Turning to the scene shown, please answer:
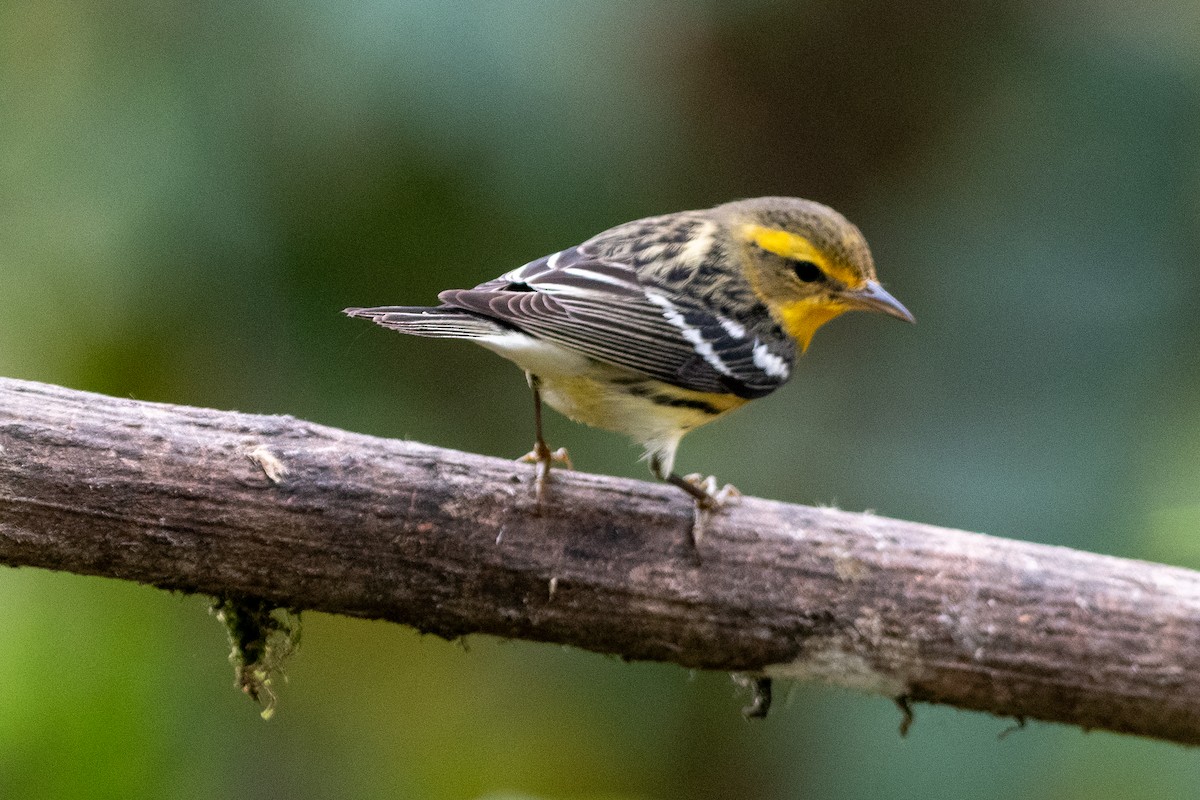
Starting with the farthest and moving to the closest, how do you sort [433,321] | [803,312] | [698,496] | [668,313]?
[803,312] < [668,313] < [698,496] < [433,321]

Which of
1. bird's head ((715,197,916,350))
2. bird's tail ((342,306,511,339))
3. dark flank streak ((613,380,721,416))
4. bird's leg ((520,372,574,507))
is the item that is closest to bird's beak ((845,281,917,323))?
bird's head ((715,197,916,350))

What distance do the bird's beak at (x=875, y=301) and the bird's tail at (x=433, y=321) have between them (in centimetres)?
131

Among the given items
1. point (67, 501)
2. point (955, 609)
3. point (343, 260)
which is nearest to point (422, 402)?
point (343, 260)

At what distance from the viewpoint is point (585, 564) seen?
10.6 ft

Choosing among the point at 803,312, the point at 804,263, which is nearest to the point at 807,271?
the point at 804,263

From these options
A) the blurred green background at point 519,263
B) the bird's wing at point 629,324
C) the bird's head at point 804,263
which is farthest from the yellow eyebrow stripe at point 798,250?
the blurred green background at point 519,263

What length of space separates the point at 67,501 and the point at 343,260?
151cm

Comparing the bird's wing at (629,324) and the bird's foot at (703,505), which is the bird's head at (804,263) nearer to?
the bird's wing at (629,324)

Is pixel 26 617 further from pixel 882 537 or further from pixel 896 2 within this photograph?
pixel 896 2

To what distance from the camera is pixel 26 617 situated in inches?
145

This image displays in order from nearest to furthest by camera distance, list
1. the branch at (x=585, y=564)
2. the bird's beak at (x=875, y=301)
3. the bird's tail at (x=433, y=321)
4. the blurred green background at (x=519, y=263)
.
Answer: the branch at (x=585, y=564) → the bird's tail at (x=433, y=321) → the blurred green background at (x=519, y=263) → the bird's beak at (x=875, y=301)

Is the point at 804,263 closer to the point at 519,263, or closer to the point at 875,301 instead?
the point at 875,301

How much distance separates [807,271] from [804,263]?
1.3 inches

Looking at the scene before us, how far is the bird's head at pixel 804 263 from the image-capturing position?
3986 mm
